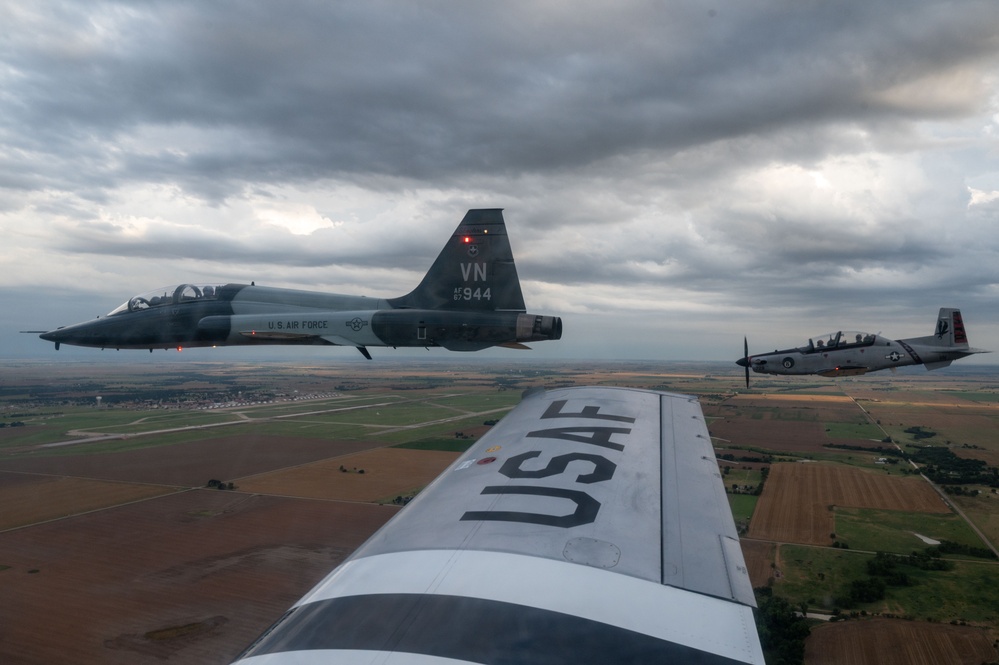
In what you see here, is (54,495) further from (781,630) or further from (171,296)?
(781,630)

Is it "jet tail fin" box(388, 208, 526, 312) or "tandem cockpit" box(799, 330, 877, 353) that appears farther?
"tandem cockpit" box(799, 330, 877, 353)

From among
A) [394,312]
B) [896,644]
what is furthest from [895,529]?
[394,312]

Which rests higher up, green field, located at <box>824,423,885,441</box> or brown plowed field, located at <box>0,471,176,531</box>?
green field, located at <box>824,423,885,441</box>

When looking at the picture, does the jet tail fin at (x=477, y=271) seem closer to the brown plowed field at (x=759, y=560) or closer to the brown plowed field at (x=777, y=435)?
the brown plowed field at (x=759, y=560)

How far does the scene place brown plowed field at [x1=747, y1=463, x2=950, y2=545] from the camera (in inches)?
1017

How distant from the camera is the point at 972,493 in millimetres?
30016

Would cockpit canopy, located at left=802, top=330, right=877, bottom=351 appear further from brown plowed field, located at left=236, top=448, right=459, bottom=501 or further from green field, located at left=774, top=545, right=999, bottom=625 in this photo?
brown plowed field, located at left=236, top=448, right=459, bottom=501

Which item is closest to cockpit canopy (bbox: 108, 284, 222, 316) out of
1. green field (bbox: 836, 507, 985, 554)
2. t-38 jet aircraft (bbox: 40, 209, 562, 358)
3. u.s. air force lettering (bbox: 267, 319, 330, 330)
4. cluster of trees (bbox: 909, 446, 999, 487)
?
t-38 jet aircraft (bbox: 40, 209, 562, 358)

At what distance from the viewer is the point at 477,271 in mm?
11273

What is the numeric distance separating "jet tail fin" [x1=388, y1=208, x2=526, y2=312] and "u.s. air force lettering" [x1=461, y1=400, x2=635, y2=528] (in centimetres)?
387

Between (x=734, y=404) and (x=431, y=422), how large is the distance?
2491cm

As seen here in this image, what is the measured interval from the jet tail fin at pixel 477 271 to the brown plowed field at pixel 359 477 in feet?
65.8

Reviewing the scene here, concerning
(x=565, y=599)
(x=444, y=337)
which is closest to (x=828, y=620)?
(x=444, y=337)

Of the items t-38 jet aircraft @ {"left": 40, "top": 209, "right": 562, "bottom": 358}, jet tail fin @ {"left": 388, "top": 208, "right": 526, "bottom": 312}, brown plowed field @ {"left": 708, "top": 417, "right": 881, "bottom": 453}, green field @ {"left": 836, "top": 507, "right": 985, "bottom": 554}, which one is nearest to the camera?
t-38 jet aircraft @ {"left": 40, "top": 209, "right": 562, "bottom": 358}
